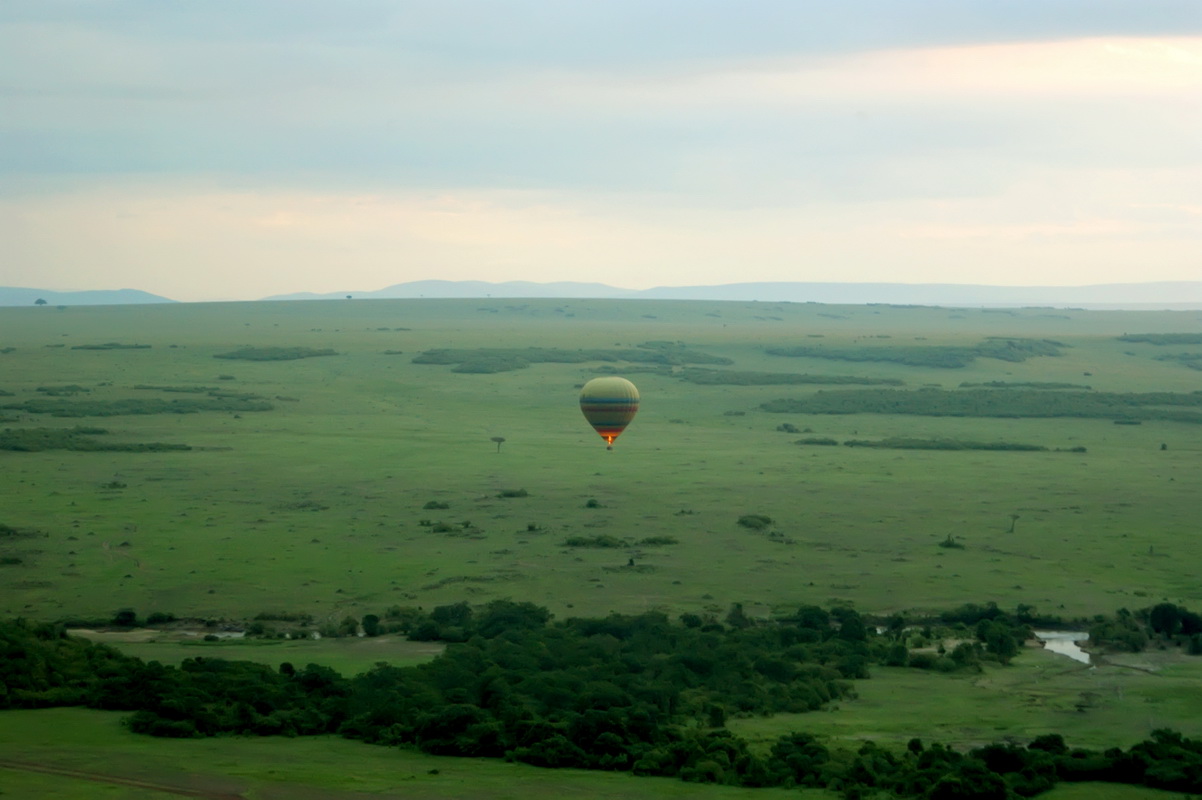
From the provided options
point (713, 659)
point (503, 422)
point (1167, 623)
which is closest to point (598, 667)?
point (713, 659)

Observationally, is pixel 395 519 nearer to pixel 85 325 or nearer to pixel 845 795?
pixel 845 795

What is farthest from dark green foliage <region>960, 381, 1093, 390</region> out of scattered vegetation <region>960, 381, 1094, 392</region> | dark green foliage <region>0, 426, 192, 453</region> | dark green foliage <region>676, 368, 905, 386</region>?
dark green foliage <region>0, 426, 192, 453</region>

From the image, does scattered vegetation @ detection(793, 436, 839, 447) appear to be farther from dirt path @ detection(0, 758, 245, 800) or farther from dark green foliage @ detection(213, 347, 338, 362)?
→ dark green foliage @ detection(213, 347, 338, 362)

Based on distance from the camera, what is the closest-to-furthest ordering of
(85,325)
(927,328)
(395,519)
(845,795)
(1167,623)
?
1. (845,795)
2. (1167,623)
3. (395,519)
4. (85,325)
5. (927,328)

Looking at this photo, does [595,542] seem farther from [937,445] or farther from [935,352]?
[935,352]

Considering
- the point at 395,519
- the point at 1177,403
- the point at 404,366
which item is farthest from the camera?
the point at 404,366
